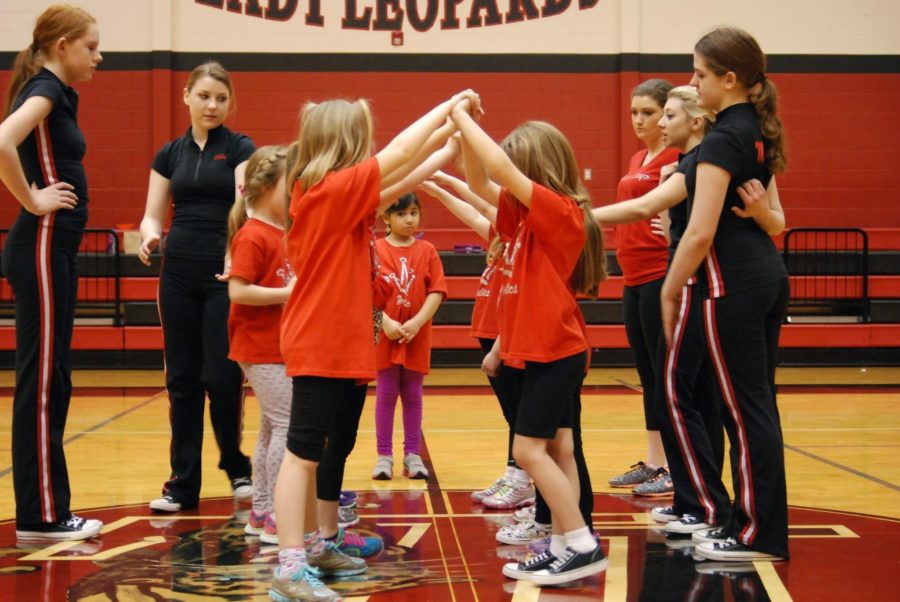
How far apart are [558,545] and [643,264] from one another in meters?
1.57

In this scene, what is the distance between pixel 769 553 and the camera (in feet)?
11.3

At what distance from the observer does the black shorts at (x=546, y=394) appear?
3.24 meters

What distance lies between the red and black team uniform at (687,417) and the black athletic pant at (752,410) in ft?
0.89

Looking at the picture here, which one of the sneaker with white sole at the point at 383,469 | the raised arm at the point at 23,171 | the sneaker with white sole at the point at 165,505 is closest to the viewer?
the raised arm at the point at 23,171

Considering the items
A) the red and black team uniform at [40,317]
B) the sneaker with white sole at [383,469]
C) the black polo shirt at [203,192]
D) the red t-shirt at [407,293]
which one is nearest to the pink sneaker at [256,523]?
the red and black team uniform at [40,317]

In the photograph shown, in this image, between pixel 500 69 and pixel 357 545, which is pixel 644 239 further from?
pixel 500 69

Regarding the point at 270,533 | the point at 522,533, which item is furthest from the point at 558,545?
the point at 270,533

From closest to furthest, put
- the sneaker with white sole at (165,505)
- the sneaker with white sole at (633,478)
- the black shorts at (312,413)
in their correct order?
the black shorts at (312,413)
the sneaker with white sole at (165,505)
the sneaker with white sole at (633,478)

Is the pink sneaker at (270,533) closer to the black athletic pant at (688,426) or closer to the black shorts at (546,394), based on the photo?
the black shorts at (546,394)

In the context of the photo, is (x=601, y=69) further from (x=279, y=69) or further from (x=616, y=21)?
(x=279, y=69)

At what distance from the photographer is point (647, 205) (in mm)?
3650

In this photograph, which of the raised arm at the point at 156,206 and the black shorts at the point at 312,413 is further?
the raised arm at the point at 156,206

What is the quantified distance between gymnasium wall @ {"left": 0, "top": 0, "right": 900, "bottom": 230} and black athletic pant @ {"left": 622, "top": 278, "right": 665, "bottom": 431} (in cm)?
753

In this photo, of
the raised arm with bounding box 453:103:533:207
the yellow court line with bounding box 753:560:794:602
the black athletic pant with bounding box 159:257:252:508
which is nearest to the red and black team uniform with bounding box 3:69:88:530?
the black athletic pant with bounding box 159:257:252:508
